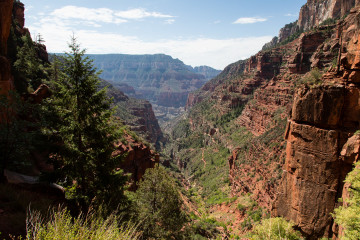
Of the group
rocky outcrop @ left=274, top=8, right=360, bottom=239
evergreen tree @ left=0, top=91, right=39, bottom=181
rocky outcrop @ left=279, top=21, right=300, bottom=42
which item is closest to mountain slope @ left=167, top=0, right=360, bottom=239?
rocky outcrop @ left=274, top=8, right=360, bottom=239

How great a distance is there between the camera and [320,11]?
108 m

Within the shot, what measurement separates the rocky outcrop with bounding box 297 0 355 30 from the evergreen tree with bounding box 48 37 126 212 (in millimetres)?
105140

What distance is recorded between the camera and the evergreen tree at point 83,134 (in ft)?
36.2

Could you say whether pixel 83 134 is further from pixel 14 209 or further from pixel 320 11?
pixel 320 11

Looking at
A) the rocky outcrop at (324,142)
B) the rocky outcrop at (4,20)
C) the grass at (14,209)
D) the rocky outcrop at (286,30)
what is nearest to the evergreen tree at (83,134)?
the grass at (14,209)

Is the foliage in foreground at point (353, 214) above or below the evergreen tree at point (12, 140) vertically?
below

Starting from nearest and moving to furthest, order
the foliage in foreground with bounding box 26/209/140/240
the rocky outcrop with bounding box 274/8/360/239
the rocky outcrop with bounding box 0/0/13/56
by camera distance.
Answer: the foliage in foreground with bounding box 26/209/140/240, the rocky outcrop with bounding box 274/8/360/239, the rocky outcrop with bounding box 0/0/13/56

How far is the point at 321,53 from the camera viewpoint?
49531 millimetres

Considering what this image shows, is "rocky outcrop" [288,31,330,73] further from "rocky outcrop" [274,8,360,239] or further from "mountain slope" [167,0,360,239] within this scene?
"rocky outcrop" [274,8,360,239]

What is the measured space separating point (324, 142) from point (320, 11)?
424ft

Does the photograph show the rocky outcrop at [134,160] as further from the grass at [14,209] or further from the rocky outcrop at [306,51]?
the rocky outcrop at [306,51]

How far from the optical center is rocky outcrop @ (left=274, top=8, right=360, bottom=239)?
12367 mm

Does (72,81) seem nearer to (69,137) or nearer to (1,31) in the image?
(69,137)

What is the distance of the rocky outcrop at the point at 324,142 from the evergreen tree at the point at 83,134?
40.1 feet
